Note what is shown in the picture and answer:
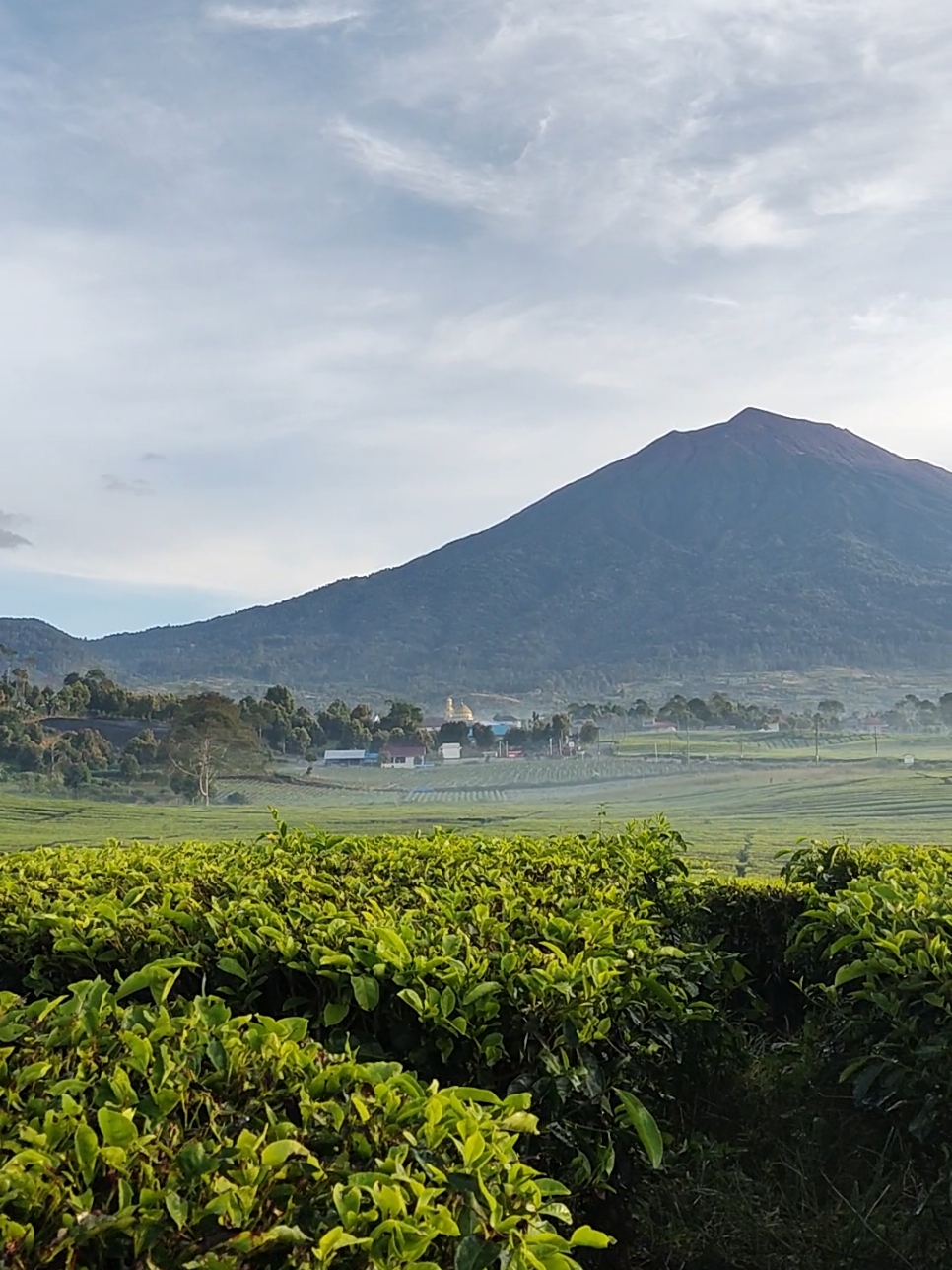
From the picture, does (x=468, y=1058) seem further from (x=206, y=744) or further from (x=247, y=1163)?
(x=206, y=744)

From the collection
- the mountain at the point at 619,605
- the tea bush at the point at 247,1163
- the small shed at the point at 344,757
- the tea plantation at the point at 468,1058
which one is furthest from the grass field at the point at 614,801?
the tea bush at the point at 247,1163

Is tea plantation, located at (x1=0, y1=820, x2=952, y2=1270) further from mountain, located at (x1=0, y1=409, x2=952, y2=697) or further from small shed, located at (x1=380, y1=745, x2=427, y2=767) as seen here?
mountain, located at (x1=0, y1=409, x2=952, y2=697)

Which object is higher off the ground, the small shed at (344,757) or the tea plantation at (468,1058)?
the small shed at (344,757)

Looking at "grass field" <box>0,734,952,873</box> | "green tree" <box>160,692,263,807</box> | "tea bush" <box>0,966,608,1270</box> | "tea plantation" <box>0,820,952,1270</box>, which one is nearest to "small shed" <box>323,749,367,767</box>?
"grass field" <box>0,734,952,873</box>

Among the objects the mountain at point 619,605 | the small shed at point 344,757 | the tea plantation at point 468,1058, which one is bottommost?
the tea plantation at point 468,1058

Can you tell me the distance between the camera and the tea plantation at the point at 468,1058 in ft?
3.45

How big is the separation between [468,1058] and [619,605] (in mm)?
13428

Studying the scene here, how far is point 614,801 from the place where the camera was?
527cm

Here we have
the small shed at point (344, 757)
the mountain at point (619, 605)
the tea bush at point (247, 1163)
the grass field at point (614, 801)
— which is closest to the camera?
the tea bush at point (247, 1163)

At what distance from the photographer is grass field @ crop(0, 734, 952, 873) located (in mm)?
4707

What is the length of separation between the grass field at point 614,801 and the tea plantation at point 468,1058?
143cm

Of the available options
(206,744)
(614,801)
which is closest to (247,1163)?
(614,801)

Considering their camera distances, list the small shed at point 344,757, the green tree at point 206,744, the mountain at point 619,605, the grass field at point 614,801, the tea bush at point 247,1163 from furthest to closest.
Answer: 1. the mountain at point 619,605
2. the small shed at point 344,757
3. the green tree at point 206,744
4. the grass field at point 614,801
5. the tea bush at point 247,1163

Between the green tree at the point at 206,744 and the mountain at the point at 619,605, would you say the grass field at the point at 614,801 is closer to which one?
the green tree at the point at 206,744
